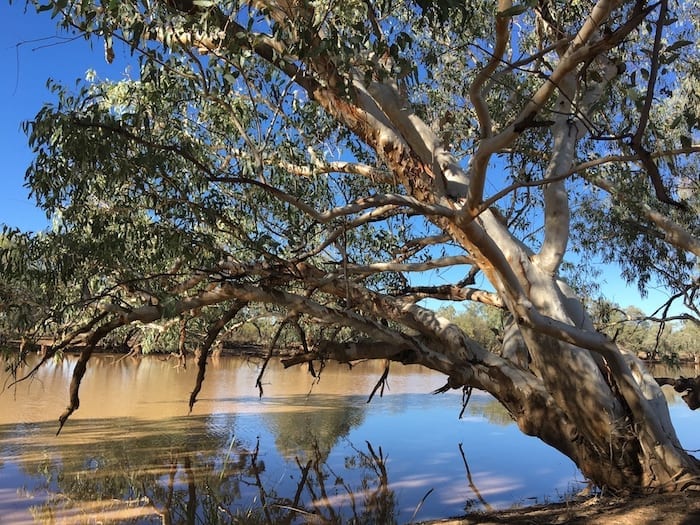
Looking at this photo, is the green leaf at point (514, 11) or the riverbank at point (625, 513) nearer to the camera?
the green leaf at point (514, 11)

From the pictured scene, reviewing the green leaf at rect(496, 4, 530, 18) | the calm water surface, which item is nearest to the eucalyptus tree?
the green leaf at rect(496, 4, 530, 18)

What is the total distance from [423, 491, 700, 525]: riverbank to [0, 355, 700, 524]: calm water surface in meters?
1.46

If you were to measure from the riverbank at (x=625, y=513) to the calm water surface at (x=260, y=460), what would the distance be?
1460mm

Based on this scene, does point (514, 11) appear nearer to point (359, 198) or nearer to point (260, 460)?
point (359, 198)

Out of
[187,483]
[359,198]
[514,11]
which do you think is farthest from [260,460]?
[514,11]

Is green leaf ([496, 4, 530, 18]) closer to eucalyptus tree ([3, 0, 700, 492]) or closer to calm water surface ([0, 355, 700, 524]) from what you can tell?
eucalyptus tree ([3, 0, 700, 492])

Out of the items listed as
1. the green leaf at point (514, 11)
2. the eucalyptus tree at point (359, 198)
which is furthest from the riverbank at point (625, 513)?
the green leaf at point (514, 11)

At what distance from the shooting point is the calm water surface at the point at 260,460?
4.75 meters

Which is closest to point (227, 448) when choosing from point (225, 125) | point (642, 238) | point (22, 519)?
point (22, 519)

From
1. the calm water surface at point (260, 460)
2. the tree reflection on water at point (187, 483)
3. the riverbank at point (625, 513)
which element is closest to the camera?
the riverbank at point (625, 513)

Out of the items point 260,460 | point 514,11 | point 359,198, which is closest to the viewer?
point 514,11

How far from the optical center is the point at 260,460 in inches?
260

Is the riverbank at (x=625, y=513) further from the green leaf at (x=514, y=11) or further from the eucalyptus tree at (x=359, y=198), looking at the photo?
the green leaf at (x=514, y=11)

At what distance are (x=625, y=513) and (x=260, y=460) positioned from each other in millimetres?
4600
